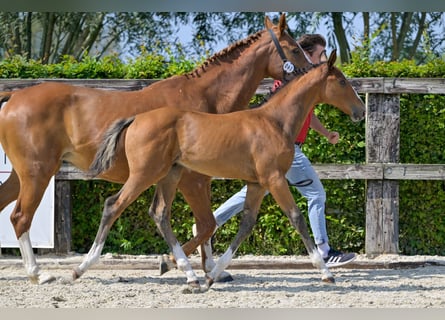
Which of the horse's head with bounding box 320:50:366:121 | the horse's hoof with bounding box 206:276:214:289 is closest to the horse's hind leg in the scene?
the horse's hoof with bounding box 206:276:214:289

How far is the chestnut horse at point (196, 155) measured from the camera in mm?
4867

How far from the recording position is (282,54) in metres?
5.53

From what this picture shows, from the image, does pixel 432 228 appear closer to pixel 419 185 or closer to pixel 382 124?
pixel 419 185

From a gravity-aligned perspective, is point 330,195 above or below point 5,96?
below

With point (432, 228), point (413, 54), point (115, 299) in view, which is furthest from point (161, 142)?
point (413, 54)

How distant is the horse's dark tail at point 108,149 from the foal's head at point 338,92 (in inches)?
58.3

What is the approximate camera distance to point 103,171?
4977mm

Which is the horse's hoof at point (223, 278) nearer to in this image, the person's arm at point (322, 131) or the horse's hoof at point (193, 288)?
the horse's hoof at point (193, 288)

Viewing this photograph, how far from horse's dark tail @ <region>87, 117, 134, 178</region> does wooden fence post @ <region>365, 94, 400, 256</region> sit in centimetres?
261

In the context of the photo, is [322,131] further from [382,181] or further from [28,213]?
[28,213]

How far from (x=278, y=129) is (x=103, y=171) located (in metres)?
1.29

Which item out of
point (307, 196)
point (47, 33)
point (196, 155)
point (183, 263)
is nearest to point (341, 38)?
point (47, 33)

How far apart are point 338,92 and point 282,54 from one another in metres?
0.56

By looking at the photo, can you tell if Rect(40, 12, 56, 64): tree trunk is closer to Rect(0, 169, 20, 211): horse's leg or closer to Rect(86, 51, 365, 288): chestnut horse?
Rect(0, 169, 20, 211): horse's leg
